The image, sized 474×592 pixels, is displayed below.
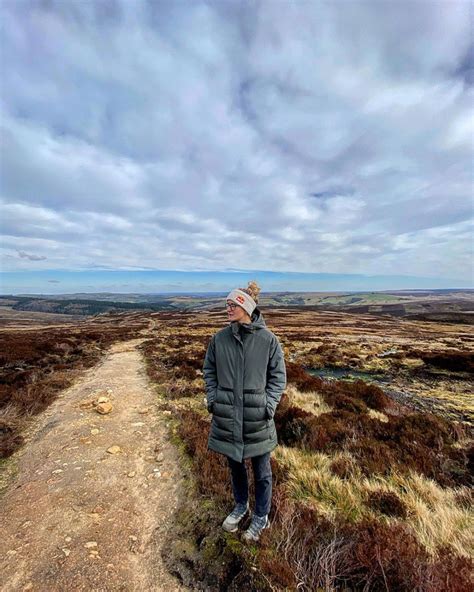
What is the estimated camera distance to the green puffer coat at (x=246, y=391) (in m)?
3.96

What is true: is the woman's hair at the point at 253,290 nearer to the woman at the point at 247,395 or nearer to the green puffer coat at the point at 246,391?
the woman at the point at 247,395

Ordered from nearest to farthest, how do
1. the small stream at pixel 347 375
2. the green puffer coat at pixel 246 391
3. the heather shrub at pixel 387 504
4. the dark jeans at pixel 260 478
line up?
the green puffer coat at pixel 246 391
the dark jeans at pixel 260 478
the heather shrub at pixel 387 504
the small stream at pixel 347 375

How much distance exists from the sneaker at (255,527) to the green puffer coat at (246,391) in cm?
108

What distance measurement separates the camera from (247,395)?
13.0ft

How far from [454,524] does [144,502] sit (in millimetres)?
4987

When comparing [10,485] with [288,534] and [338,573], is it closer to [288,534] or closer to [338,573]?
[288,534]

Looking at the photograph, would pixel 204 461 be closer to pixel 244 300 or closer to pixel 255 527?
pixel 255 527

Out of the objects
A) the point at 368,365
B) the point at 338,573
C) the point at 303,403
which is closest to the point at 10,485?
the point at 338,573

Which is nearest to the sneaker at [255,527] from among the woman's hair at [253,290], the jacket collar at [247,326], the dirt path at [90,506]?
the dirt path at [90,506]

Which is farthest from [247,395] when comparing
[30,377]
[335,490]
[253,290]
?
[30,377]

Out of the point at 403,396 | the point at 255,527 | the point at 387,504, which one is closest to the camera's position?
the point at 255,527

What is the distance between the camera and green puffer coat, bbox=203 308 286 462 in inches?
156

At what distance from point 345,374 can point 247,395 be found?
52.1ft

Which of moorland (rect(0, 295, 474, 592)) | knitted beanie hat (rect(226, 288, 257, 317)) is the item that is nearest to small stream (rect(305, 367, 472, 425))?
moorland (rect(0, 295, 474, 592))
